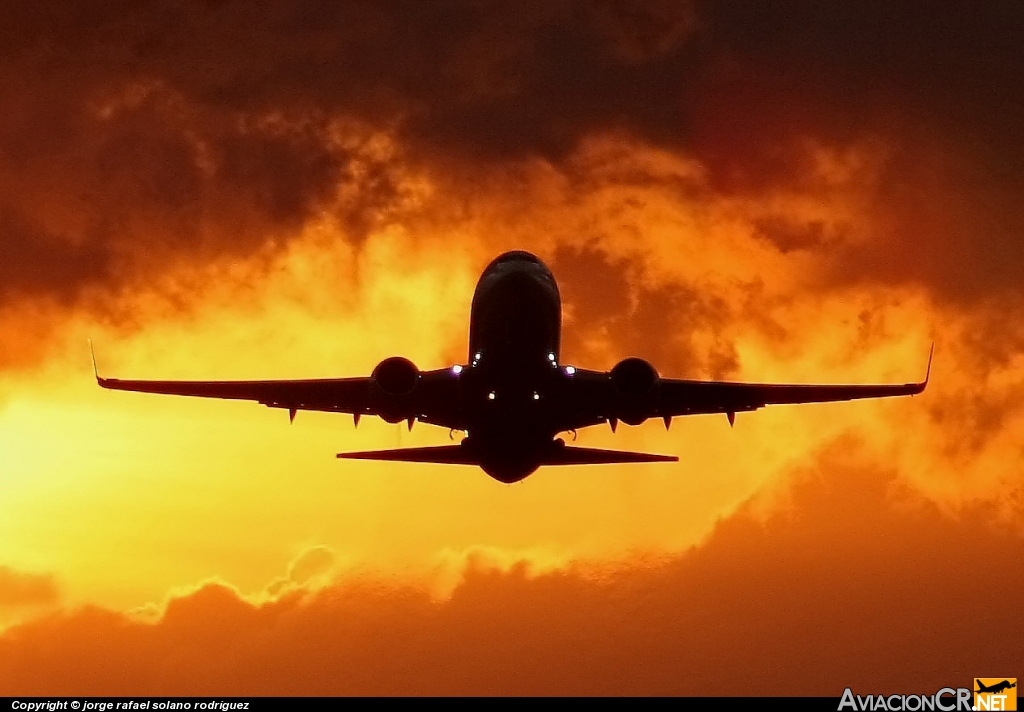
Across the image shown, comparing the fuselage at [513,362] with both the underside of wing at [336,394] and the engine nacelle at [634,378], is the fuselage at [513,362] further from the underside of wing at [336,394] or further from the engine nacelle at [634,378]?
the engine nacelle at [634,378]

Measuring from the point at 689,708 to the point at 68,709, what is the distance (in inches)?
704

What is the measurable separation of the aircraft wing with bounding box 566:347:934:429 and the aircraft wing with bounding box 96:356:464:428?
3.84 metres

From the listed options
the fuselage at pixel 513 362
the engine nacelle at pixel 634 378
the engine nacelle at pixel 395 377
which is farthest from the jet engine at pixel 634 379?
the engine nacelle at pixel 395 377

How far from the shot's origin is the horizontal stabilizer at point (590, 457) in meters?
32.7

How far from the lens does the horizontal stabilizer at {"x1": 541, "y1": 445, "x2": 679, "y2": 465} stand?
32.7m

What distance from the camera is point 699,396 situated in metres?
35.4

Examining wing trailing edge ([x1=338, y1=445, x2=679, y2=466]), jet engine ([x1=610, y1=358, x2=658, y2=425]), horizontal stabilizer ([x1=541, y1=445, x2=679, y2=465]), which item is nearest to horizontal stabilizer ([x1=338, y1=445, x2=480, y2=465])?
wing trailing edge ([x1=338, y1=445, x2=679, y2=466])

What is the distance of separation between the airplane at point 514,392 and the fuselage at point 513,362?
30mm

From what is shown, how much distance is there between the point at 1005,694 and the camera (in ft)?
117

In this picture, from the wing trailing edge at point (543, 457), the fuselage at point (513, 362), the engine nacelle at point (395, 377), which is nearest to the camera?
the fuselage at point (513, 362)

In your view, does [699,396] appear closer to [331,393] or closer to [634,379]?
[634,379]

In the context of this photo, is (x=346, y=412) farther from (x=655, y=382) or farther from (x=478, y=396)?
(x=655, y=382)

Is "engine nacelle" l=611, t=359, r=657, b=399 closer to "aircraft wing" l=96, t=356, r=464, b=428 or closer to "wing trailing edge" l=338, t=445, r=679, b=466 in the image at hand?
"wing trailing edge" l=338, t=445, r=679, b=466

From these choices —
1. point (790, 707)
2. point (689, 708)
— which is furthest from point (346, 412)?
point (790, 707)
